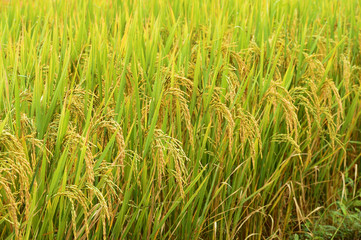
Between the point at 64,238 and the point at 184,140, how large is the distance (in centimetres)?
64

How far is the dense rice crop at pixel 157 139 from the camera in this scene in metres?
1.49

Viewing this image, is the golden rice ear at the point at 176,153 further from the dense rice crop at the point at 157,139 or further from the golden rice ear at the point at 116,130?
the golden rice ear at the point at 116,130

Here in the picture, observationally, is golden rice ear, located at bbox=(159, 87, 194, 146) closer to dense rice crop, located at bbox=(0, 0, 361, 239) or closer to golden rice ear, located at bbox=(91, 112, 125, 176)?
dense rice crop, located at bbox=(0, 0, 361, 239)

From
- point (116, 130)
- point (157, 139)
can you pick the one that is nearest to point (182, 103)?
point (157, 139)

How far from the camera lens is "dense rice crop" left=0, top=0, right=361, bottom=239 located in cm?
149

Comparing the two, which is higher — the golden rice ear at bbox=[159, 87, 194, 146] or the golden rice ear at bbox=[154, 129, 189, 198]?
the golden rice ear at bbox=[159, 87, 194, 146]

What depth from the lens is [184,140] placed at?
204 cm

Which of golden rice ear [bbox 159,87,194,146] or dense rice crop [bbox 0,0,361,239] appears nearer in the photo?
dense rice crop [bbox 0,0,361,239]

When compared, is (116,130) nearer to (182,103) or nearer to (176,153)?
(176,153)

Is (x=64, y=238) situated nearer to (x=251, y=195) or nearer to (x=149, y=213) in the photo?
(x=149, y=213)

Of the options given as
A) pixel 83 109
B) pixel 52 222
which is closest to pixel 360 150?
pixel 83 109

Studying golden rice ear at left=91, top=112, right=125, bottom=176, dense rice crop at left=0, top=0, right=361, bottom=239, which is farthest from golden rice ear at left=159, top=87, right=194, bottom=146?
golden rice ear at left=91, top=112, right=125, bottom=176

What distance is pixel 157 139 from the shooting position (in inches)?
63.2

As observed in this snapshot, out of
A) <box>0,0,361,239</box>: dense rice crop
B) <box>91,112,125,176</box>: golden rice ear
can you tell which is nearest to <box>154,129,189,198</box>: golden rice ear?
<box>0,0,361,239</box>: dense rice crop
